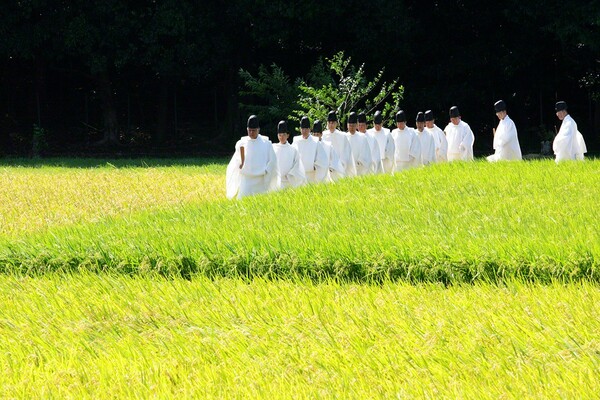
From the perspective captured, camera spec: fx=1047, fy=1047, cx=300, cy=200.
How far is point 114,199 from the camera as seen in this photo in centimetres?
1753

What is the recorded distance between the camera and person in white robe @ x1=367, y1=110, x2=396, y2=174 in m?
20.4

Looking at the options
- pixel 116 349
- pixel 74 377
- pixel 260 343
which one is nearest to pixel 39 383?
pixel 74 377

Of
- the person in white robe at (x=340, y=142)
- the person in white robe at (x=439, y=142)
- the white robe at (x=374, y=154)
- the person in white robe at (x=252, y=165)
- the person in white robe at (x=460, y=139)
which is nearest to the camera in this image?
the person in white robe at (x=252, y=165)

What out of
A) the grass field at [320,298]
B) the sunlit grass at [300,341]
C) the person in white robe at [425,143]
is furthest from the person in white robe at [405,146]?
the sunlit grass at [300,341]

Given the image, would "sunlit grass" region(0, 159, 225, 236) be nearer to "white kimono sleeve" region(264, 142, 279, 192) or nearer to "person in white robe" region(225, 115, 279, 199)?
"person in white robe" region(225, 115, 279, 199)

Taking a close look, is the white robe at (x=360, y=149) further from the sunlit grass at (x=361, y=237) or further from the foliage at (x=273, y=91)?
the foliage at (x=273, y=91)

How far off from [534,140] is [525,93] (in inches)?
84.9

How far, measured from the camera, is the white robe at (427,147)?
21.0 meters

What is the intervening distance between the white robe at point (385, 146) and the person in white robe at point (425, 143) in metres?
0.62

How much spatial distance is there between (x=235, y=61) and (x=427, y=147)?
1389cm

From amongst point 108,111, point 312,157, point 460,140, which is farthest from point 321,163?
point 108,111

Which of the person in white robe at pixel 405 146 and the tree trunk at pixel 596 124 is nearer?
the person in white robe at pixel 405 146

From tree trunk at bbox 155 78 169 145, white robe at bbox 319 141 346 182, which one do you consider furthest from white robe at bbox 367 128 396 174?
tree trunk at bbox 155 78 169 145

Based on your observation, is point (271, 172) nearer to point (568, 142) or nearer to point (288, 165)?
point (288, 165)
